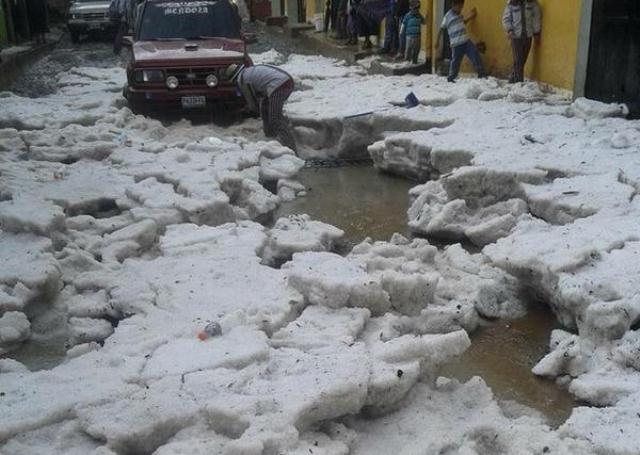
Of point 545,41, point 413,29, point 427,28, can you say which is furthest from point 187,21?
point 545,41

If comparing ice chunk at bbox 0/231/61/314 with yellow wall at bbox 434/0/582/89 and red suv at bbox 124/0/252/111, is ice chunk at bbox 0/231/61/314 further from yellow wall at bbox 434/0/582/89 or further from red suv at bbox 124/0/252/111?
yellow wall at bbox 434/0/582/89

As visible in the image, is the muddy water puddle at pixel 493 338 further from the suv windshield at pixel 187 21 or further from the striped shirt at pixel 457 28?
the striped shirt at pixel 457 28

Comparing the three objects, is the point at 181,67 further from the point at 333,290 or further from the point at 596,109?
the point at 333,290

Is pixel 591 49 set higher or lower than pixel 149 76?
higher

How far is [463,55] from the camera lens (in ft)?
42.1

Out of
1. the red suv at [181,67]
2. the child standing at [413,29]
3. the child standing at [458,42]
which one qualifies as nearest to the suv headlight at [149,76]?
the red suv at [181,67]

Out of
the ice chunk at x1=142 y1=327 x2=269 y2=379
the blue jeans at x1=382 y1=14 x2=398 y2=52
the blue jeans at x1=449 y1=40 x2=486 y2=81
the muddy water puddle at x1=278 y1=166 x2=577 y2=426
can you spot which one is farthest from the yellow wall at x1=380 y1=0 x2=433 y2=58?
the ice chunk at x1=142 y1=327 x2=269 y2=379

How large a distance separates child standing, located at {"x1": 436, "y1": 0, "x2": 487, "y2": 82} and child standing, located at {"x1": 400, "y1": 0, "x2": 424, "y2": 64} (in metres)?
1.81

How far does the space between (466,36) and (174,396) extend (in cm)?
1045

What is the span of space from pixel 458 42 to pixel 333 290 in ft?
29.4

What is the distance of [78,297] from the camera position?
5254 mm

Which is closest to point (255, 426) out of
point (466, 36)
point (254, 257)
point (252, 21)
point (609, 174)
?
point (254, 257)

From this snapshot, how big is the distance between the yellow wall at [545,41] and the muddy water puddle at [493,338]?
13.5ft

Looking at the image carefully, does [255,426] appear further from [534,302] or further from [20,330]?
→ [534,302]
